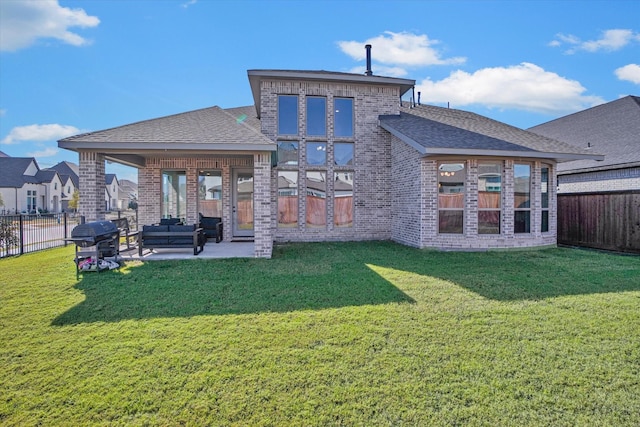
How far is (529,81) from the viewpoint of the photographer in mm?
22547

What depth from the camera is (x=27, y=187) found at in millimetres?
38344

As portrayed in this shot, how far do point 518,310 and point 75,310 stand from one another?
19.9 ft

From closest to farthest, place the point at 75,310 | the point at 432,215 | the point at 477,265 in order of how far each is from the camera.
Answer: the point at 75,310, the point at 477,265, the point at 432,215

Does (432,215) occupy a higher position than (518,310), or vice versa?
(432,215)

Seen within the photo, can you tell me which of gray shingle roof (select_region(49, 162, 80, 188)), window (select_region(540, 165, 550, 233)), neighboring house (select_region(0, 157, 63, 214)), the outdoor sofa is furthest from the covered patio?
gray shingle roof (select_region(49, 162, 80, 188))

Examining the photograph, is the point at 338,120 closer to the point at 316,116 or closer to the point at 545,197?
the point at 316,116

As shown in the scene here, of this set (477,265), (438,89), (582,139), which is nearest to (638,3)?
(582,139)

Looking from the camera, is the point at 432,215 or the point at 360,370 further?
the point at 432,215

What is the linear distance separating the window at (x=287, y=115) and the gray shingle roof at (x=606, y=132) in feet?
37.8

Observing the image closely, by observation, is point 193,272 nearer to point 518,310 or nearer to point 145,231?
point 145,231

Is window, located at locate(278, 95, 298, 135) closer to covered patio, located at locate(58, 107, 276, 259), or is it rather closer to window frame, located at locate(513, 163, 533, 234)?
covered patio, located at locate(58, 107, 276, 259)

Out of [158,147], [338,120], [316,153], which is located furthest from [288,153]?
[158,147]

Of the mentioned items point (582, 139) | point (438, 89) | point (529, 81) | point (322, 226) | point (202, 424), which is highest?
point (529, 81)

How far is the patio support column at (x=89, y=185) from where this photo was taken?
773cm
